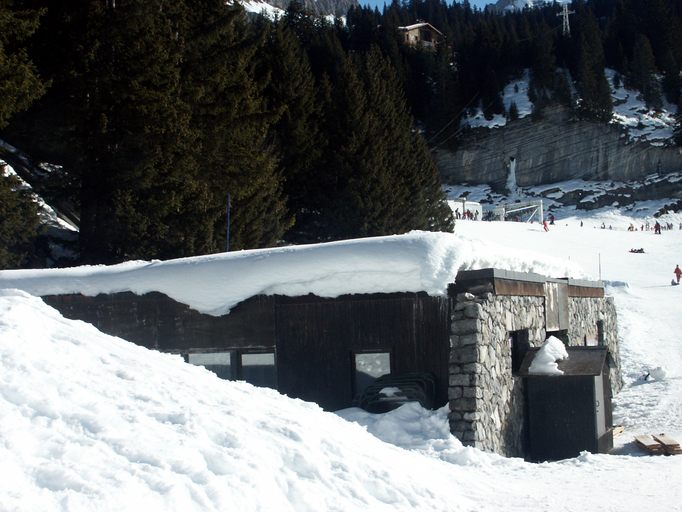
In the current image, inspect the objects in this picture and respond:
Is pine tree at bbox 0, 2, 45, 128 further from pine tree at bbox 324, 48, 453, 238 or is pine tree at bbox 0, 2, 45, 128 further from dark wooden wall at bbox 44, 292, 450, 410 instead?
pine tree at bbox 324, 48, 453, 238

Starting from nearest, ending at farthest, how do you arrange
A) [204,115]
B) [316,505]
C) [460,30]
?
[316,505] < [204,115] < [460,30]

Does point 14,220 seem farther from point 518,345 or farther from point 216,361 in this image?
point 518,345

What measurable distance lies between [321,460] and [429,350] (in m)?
5.06

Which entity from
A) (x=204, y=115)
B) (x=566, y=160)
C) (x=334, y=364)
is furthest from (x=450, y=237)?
(x=566, y=160)

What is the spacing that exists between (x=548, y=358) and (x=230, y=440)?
711cm

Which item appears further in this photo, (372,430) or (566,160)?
(566,160)

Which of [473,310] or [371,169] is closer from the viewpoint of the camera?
[473,310]

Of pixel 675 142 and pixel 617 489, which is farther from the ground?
pixel 675 142

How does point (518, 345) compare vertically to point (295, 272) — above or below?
below

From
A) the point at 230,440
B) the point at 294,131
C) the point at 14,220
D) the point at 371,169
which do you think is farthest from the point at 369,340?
the point at 294,131

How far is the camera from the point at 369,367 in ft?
36.4

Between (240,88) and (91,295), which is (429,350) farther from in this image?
(240,88)

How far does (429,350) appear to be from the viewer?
10703 millimetres

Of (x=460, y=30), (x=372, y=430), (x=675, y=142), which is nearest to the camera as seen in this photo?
(x=372, y=430)
